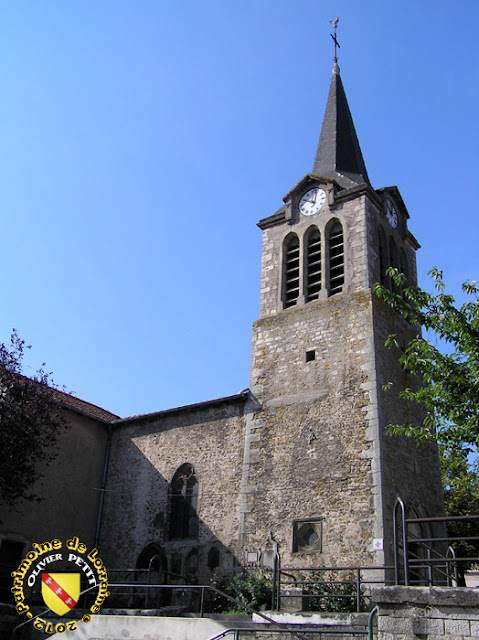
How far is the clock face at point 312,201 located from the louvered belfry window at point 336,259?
94 centimetres

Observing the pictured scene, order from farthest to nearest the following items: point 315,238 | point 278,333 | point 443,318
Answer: point 315,238 < point 278,333 < point 443,318

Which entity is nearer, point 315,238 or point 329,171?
point 315,238

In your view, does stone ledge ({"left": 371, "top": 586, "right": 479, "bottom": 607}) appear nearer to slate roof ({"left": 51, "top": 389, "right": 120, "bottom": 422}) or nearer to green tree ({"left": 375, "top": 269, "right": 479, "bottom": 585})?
green tree ({"left": 375, "top": 269, "right": 479, "bottom": 585})

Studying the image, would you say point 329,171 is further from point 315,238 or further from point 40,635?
point 40,635

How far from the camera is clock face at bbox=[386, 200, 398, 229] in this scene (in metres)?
19.2

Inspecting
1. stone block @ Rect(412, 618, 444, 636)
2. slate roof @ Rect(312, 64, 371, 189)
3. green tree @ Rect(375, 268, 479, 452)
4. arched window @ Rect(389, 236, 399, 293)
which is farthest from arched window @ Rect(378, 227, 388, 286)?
stone block @ Rect(412, 618, 444, 636)

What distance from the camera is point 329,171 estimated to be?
2005 cm

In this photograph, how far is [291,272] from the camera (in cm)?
1847

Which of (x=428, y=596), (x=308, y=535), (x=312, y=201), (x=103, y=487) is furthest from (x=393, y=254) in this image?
(x=428, y=596)

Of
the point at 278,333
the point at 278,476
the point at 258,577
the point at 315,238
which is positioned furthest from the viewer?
the point at 315,238

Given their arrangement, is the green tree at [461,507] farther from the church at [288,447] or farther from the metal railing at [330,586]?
the metal railing at [330,586]

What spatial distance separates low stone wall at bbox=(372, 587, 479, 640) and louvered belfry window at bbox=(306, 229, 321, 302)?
35.3ft

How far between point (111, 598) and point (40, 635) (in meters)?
3.63

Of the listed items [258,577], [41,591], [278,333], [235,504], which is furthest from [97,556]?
[278,333]
